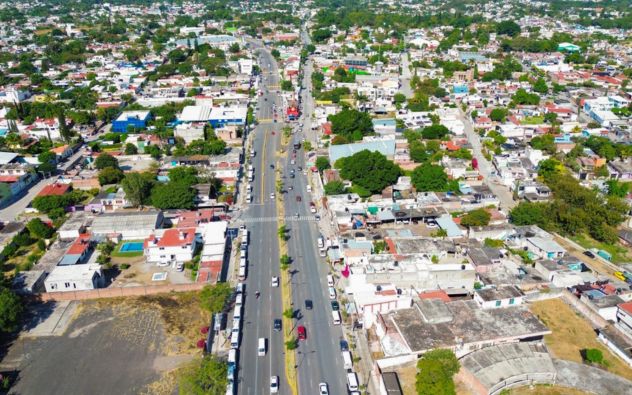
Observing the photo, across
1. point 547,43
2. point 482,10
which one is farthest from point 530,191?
point 482,10

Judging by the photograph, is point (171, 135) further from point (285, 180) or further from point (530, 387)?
point (530, 387)

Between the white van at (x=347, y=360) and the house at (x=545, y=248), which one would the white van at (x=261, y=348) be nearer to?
the white van at (x=347, y=360)

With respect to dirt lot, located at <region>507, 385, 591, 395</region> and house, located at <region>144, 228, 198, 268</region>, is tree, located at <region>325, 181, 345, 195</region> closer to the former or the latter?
house, located at <region>144, 228, 198, 268</region>

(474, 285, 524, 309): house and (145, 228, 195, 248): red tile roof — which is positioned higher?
(145, 228, 195, 248): red tile roof

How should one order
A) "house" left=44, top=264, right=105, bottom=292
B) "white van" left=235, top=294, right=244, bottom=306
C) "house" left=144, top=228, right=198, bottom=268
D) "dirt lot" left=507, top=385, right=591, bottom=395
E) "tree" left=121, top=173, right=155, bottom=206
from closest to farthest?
"dirt lot" left=507, top=385, right=591, bottom=395, "white van" left=235, top=294, right=244, bottom=306, "house" left=44, top=264, right=105, bottom=292, "house" left=144, top=228, right=198, bottom=268, "tree" left=121, top=173, right=155, bottom=206

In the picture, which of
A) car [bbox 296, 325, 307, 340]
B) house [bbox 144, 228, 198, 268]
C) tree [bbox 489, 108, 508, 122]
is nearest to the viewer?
car [bbox 296, 325, 307, 340]

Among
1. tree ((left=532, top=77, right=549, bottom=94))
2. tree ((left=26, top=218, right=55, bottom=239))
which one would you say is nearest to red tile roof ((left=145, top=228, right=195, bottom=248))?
tree ((left=26, top=218, right=55, bottom=239))
